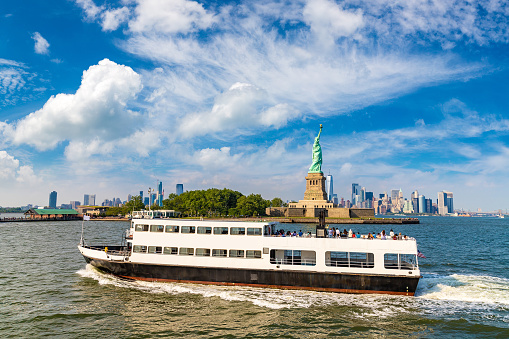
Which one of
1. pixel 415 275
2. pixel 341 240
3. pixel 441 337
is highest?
pixel 341 240

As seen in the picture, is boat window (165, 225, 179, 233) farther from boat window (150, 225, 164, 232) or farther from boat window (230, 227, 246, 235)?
boat window (230, 227, 246, 235)

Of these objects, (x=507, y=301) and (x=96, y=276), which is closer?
(x=507, y=301)

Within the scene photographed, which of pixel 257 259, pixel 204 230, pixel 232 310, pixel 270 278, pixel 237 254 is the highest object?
pixel 204 230

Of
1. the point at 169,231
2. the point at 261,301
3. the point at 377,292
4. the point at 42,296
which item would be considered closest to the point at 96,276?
→ the point at 42,296

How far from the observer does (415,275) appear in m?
27.0

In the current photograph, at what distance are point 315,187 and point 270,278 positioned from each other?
459ft

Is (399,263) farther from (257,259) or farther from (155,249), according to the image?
(155,249)

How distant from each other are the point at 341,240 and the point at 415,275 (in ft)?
20.7

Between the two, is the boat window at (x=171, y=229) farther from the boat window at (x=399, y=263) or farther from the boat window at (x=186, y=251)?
the boat window at (x=399, y=263)

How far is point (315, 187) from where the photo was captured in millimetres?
166000

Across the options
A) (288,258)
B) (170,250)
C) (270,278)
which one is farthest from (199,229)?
(288,258)

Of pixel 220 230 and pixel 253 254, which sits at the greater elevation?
pixel 220 230

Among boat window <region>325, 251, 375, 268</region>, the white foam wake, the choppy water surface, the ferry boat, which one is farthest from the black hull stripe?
the white foam wake

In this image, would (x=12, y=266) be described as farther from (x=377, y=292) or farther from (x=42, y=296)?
(x=377, y=292)
